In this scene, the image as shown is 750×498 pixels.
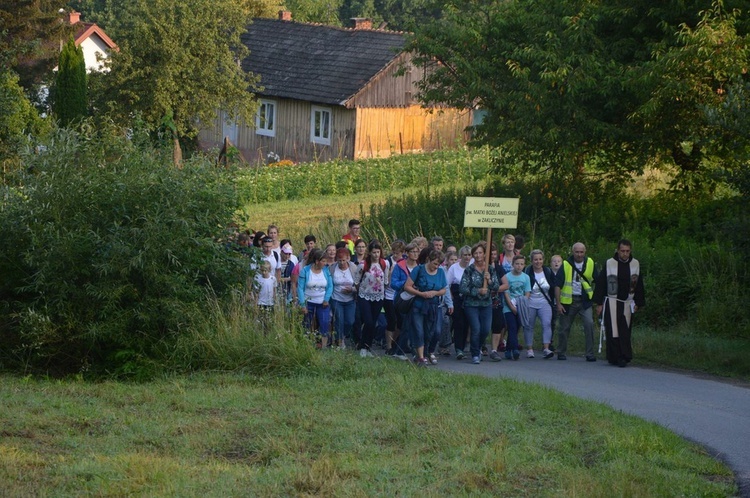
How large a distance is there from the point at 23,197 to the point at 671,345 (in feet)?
32.0

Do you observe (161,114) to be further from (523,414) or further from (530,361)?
(523,414)

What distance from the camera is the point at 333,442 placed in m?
10.3

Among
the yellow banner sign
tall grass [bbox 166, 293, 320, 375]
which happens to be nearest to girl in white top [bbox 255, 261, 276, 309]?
tall grass [bbox 166, 293, 320, 375]

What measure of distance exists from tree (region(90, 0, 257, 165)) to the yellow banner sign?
26.7m

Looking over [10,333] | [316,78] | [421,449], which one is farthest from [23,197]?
[316,78]

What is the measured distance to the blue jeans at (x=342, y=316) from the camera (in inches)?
639

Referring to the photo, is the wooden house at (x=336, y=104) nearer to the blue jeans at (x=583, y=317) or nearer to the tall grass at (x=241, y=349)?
the blue jeans at (x=583, y=317)

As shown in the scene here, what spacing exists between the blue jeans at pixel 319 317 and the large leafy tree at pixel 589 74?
7468mm

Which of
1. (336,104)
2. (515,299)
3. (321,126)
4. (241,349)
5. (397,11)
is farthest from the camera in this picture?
(397,11)

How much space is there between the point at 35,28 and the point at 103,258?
41.8 m

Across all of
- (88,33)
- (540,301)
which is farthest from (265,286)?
(88,33)

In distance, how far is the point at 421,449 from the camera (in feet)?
33.3

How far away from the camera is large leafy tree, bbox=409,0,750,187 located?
19609mm

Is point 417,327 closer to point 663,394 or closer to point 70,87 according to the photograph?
point 663,394
